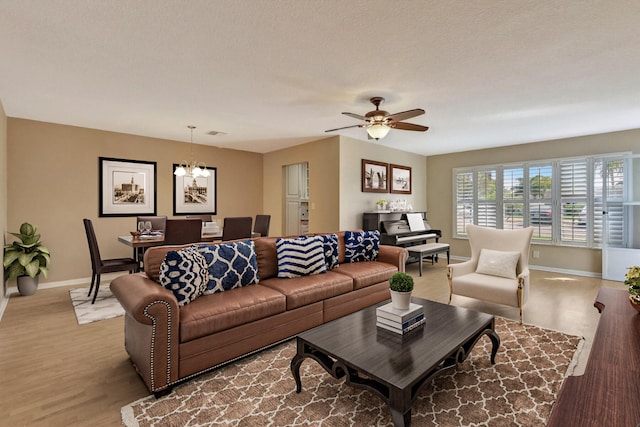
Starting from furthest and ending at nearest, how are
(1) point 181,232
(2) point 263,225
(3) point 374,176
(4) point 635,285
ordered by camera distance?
(3) point 374,176 → (2) point 263,225 → (1) point 181,232 → (4) point 635,285

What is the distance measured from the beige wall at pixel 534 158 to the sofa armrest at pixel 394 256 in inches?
151

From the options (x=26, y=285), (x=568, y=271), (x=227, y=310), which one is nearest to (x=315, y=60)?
(x=227, y=310)

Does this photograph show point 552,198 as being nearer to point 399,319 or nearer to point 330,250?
point 330,250

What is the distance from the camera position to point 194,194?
20.2ft

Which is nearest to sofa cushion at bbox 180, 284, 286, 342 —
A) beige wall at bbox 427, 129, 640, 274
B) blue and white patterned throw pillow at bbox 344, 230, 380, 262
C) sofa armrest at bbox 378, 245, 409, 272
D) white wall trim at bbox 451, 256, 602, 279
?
blue and white patterned throw pillow at bbox 344, 230, 380, 262

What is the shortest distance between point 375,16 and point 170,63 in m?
1.80

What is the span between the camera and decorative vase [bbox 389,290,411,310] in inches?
83.7

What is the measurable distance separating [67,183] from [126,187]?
78 centimetres

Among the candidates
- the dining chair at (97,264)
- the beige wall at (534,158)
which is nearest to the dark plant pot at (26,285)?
the dining chair at (97,264)

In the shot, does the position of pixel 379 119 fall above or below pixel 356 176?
above

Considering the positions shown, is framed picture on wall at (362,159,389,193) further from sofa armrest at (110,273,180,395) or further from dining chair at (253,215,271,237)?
sofa armrest at (110,273,180,395)

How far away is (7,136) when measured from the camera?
436 centimetres

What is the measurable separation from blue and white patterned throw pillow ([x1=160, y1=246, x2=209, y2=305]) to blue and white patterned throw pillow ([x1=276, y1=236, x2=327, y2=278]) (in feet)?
2.75

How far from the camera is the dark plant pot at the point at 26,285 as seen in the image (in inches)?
166
